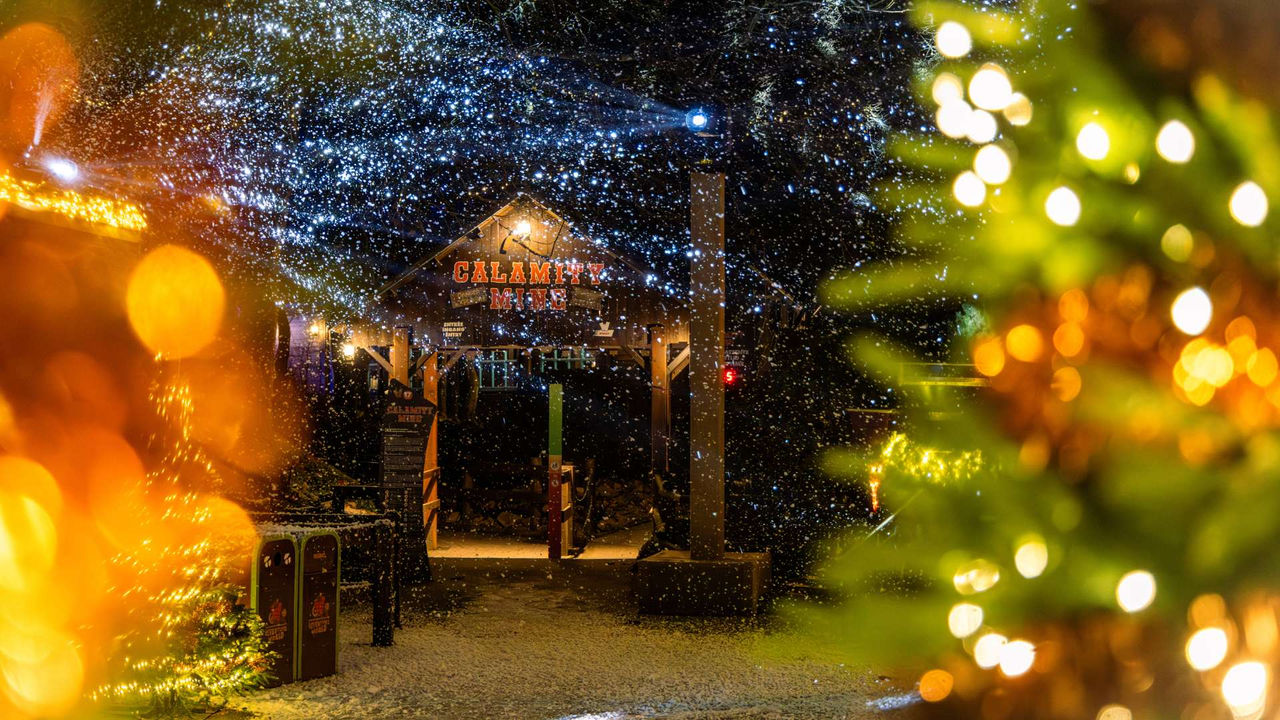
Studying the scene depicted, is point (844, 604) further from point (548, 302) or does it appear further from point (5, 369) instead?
point (548, 302)

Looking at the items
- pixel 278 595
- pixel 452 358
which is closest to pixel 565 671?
pixel 278 595

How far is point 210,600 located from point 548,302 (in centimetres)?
821

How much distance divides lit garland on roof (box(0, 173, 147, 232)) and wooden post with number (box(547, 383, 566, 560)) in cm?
765

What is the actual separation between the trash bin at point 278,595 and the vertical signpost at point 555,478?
6.12m

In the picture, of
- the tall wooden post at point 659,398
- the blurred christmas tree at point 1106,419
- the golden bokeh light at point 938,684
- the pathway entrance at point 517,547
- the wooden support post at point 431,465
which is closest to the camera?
the blurred christmas tree at point 1106,419

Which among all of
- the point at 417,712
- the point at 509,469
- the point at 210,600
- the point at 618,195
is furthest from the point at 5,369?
the point at 618,195

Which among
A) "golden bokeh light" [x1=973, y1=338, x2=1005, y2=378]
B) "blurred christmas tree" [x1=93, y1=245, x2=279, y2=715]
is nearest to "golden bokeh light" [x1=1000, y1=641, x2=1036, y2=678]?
"golden bokeh light" [x1=973, y1=338, x2=1005, y2=378]

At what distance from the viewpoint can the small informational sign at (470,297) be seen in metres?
13.8

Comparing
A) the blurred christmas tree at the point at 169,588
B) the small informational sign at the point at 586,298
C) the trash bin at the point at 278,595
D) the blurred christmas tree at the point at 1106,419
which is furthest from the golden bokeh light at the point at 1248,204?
the small informational sign at the point at 586,298

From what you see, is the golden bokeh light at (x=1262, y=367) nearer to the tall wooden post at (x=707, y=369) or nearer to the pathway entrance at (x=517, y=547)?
the tall wooden post at (x=707, y=369)

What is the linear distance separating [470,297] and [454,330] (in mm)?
572

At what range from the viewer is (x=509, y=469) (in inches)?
679

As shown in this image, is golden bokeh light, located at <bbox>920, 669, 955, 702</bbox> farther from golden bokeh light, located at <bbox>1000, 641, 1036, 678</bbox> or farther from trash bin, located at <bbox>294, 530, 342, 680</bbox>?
trash bin, located at <bbox>294, 530, 342, 680</bbox>

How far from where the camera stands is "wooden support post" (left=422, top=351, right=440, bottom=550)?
1314 cm
